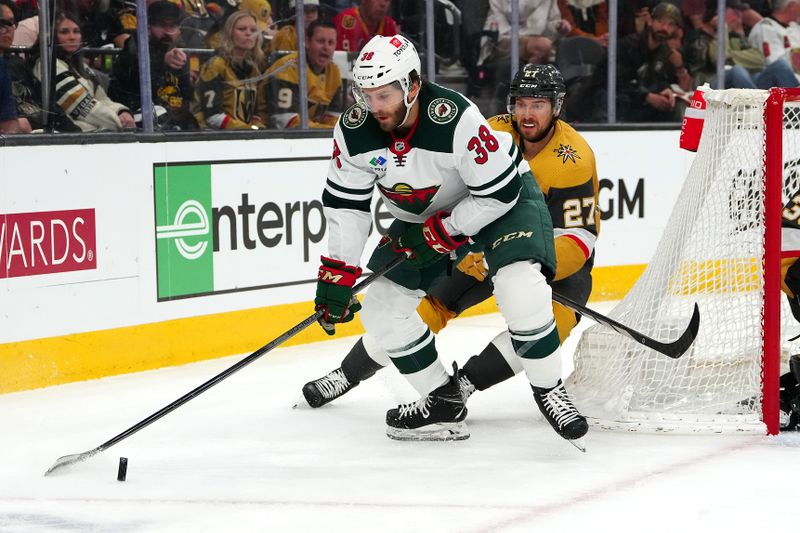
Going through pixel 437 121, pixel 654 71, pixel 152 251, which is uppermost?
pixel 654 71

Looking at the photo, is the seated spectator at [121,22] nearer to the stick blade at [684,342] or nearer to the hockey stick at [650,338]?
the hockey stick at [650,338]

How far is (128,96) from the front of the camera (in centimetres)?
418

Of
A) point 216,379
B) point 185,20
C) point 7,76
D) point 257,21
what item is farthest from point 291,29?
point 216,379

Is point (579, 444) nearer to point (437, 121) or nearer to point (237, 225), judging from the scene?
point (437, 121)

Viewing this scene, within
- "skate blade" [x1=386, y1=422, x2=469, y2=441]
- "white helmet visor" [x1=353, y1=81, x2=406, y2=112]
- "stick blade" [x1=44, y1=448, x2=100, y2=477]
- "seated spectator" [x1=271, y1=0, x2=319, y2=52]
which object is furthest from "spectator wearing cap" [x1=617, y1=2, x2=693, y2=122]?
"stick blade" [x1=44, y1=448, x2=100, y2=477]

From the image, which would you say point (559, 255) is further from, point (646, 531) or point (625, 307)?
point (646, 531)

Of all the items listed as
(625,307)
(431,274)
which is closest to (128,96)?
(431,274)

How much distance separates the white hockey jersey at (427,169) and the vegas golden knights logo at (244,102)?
171 centimetres

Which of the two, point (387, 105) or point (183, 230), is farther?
point (183, 230)

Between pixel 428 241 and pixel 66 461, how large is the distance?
99 cm

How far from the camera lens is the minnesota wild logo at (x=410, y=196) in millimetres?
2889

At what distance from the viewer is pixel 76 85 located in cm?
402

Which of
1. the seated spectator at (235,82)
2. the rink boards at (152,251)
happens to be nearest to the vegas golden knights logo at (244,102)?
the seated spectator at (235,82)

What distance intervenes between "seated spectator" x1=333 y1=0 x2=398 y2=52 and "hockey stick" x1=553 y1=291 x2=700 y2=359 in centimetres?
214
